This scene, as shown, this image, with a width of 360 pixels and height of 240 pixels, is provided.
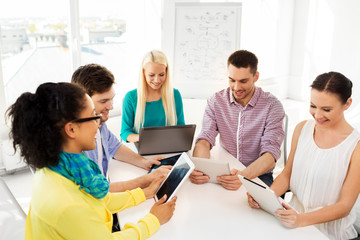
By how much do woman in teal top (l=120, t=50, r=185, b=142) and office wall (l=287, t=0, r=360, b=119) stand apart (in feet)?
10.5

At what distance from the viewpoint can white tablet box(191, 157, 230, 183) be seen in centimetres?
168

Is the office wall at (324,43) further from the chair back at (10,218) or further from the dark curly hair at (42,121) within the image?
the dark curly hair at (42,121)

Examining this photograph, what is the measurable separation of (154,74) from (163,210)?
1.32m

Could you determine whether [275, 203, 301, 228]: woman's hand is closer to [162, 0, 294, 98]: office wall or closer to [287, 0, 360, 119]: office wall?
[287, 0, 360, 119]: office wall

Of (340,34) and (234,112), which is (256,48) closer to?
(340,34)

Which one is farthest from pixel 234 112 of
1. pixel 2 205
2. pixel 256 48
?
pixel 256 48

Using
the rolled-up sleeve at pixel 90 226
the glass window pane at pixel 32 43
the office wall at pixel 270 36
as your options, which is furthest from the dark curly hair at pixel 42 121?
the office wall at pixel 270 36

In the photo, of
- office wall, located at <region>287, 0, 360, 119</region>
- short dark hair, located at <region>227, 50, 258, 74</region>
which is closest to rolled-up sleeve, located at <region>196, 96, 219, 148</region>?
short dark hair, located at <region>227, 50, 258, 74</region>

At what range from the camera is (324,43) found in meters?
5.16

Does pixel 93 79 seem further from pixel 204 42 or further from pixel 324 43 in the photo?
pixel 324 43

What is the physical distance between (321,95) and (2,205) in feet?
6.16

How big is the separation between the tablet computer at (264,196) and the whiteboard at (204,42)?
102 inches

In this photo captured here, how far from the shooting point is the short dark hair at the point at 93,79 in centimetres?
169

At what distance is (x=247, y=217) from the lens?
148 cm
